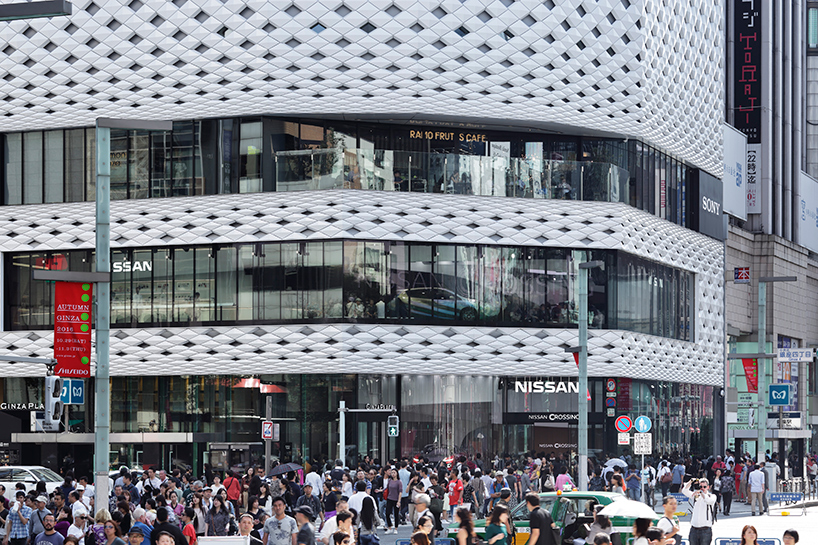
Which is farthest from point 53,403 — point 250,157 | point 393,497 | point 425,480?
point 250,157

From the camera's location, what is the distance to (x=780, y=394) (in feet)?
166

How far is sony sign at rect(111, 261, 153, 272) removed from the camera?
4694 cm

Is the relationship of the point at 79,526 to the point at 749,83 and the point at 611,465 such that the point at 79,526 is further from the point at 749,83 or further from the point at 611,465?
the point at 749,83

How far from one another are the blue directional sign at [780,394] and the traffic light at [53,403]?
3310 centimetres

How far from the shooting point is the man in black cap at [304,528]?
16594mm

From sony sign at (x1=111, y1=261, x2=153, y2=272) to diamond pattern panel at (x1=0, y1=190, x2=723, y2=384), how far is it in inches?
32.6

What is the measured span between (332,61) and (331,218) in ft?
18.3

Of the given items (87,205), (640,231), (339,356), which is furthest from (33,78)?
(640,231)

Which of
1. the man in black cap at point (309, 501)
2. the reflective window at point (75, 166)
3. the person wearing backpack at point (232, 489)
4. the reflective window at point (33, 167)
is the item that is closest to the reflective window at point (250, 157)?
the reflective window at point (75, 166)

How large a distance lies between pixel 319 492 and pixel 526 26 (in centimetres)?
2053

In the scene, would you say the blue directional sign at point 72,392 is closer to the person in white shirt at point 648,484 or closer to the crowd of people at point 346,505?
the crowd of people at point 346,505

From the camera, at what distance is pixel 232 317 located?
45.9 m

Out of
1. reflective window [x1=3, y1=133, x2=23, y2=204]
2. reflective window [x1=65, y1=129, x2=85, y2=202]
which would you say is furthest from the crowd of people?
reflective window [x1=3, y1=133, x2=23, y2=204]

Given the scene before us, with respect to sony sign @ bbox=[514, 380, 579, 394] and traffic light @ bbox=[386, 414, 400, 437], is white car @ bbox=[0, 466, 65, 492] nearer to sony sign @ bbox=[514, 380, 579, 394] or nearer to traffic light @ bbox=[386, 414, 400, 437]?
traffic light @ bbox=[386, 414, 400, 437]
